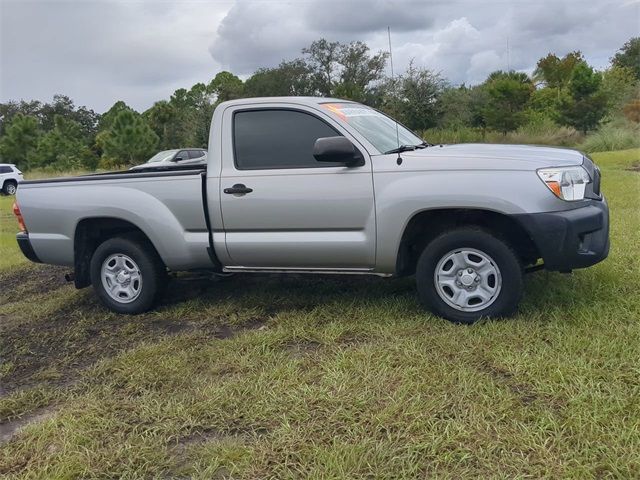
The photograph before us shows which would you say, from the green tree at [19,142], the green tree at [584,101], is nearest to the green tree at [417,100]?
the green tree at [584,101]

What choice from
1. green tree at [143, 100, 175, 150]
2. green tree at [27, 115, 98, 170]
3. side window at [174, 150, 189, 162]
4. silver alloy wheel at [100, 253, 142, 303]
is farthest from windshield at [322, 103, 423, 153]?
green tree at [143, 100, 175, 150]

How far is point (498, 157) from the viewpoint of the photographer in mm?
4191

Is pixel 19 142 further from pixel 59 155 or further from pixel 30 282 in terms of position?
pixel 30 282

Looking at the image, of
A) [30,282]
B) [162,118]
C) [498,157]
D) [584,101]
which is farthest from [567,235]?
[162,118]

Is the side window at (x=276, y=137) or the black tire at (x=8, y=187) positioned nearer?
the side window at (x=276, y=137)

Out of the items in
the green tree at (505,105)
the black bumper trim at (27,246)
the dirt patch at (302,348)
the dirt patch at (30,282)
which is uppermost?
the green tree at (505,105)

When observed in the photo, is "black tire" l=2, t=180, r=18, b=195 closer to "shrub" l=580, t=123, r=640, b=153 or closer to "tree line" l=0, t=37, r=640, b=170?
"tree line" l=0, t=37, r=640, b=170

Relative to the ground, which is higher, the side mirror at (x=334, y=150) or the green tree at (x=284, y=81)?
the green tree at (x=284, y=81)

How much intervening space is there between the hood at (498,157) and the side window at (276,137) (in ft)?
2.53

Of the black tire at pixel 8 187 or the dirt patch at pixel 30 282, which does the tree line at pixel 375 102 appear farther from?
the dirt patch at pixel 30 282

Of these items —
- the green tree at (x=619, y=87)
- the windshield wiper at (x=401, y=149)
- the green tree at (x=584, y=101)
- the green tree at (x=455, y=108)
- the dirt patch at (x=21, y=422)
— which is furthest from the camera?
the green tree at (x=455, y=108)

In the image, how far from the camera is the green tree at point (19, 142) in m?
42.1

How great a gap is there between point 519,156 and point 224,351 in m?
2.53

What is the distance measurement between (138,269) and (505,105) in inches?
1106
